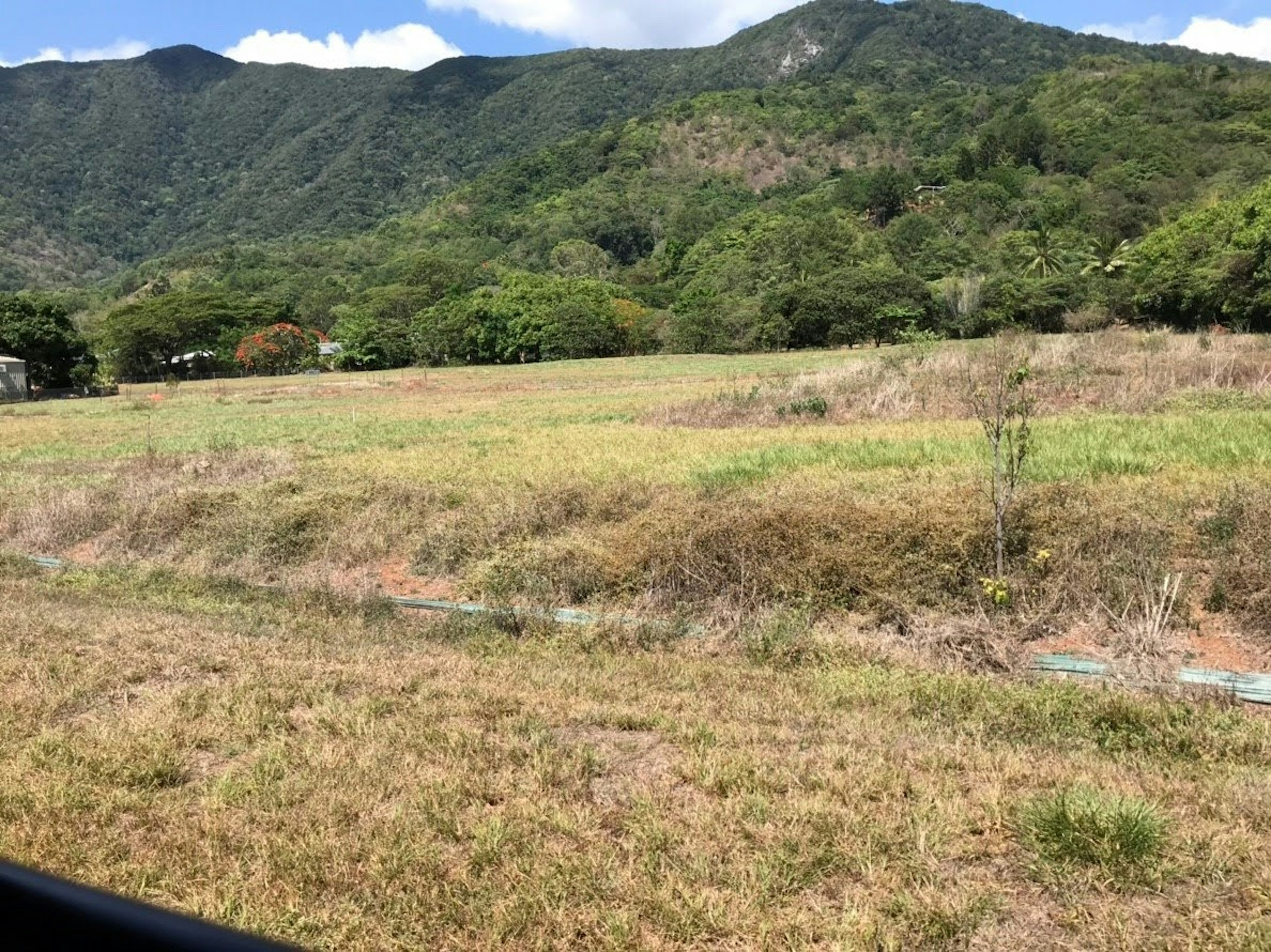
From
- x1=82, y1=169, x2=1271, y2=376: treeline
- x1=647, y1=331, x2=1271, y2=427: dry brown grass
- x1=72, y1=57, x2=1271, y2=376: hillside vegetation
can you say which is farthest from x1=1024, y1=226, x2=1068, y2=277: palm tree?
x1=647, y1=331, x2=1271, y2=427: dry brown grass

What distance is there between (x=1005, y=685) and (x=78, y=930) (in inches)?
254

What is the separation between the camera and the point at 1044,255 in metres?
79.5

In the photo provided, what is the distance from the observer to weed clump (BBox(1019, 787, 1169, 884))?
3.45m

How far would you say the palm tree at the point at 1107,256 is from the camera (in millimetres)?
74125

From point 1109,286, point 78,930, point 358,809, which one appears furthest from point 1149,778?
point 1109,286

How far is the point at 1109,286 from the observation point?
6438 centimetres

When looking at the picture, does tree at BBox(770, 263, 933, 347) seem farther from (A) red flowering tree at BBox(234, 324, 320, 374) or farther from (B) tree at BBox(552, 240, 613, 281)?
(B) tree at BBox(552, 240, 613, 281)

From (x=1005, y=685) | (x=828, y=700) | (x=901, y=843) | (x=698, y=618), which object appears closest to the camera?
(x=901, y=843)

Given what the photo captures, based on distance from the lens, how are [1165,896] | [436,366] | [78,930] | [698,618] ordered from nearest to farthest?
[78,930] → [1165,896] → [698,618] → [436,366]

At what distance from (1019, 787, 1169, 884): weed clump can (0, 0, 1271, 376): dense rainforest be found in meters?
53.1

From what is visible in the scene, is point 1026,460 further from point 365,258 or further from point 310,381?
point 365,258

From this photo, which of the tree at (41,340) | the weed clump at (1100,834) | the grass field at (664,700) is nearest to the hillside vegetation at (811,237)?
the tree at (41,340)

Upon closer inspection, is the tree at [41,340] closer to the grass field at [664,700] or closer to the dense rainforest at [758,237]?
the dense rainforest at [758,237]

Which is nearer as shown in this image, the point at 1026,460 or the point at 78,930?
the point at 78,930
